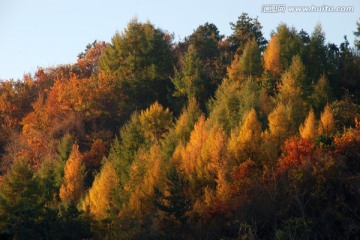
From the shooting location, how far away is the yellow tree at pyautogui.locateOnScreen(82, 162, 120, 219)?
34219mm

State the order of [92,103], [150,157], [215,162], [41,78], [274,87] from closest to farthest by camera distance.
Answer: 1. [215,162]
2. [150,157]
3. [274,87]
4. [92,103]
5. [41,78]

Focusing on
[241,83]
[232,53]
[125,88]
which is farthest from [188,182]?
[232,53]

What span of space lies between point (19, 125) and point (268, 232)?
3589 cm

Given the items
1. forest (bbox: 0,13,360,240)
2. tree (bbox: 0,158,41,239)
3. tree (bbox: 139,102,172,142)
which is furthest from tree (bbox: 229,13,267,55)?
tree (bbox: 0,158,41,239)

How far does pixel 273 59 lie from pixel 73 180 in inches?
808

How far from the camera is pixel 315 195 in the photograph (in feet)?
98.4

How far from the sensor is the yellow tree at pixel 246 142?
120 feet

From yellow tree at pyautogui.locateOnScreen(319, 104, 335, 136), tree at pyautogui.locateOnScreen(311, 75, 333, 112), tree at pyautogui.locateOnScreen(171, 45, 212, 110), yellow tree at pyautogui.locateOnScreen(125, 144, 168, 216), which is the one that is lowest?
yellow tree at pyautogui.locateOnScreen(125, 144, 168, 216)

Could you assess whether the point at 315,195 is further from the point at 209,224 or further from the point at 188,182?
the point at 188,182

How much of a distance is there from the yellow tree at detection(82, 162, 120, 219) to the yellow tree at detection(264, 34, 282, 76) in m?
18.4

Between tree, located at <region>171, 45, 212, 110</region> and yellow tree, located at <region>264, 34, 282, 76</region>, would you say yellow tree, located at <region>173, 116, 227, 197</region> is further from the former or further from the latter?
tree, located at <region>171, 45, 212, 110</region>

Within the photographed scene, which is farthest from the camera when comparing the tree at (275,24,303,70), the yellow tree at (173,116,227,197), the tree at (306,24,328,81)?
the tree at (275,24,303,70)

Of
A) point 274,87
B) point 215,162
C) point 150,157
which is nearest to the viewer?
point 215,162

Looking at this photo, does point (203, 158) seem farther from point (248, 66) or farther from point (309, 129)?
point (248, 66)
